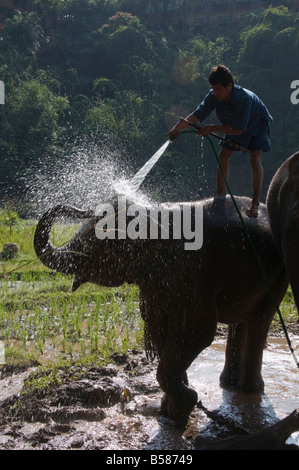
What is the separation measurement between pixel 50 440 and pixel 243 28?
41.5 meters

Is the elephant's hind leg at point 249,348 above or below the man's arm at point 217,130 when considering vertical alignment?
below

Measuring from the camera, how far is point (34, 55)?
3609cm

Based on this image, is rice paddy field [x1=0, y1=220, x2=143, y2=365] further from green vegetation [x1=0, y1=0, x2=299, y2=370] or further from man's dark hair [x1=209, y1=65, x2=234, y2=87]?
green vegetation [x1=0, y1=0, x2=299, y2=370]

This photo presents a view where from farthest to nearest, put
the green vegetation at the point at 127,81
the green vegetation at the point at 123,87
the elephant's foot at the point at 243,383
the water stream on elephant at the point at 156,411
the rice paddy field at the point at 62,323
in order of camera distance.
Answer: the green vegetation at the point at 127,81 < the green vegetation at the point at 123,87 < the rice paddy field at the point at 62,323 < the elephant's foot at the point at 243,383 < the water stream on elephant at the point at 156,411

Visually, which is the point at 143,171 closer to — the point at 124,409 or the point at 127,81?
the point at 124,409

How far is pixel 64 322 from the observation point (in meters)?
5.58

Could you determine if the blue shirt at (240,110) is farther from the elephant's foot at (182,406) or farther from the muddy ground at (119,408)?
the muddy ground at (119,408)

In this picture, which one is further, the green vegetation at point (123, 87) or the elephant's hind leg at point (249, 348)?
the green vegetation at point (123, 87)

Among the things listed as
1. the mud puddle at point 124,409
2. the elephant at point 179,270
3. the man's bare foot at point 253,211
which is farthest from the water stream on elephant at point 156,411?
the man's bare foot at point 253,211

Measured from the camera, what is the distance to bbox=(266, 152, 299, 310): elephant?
317cm

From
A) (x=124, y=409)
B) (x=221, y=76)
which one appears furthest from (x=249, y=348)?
(x=221, y=76)

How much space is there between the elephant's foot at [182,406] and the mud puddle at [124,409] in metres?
0.08

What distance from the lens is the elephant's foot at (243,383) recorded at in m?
4.11

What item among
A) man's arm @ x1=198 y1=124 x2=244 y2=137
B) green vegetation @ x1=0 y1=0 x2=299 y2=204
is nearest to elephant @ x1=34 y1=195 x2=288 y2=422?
man's arm @ x1=198 y1=124 x2=244 y2=137
